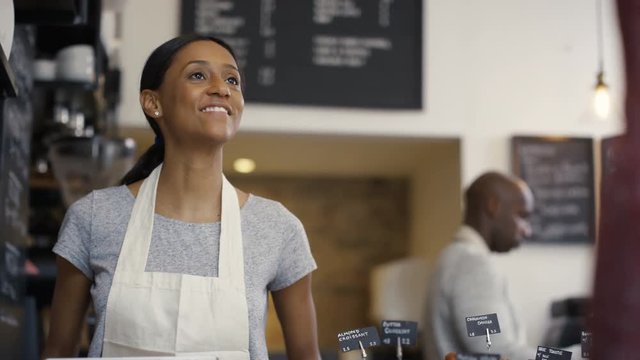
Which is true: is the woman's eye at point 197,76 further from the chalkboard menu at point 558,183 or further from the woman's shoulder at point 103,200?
the chalkboard menu at point 558,183

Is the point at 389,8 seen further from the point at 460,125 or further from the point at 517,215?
the point at 517,215

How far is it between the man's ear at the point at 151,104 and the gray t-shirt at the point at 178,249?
0.45 ft

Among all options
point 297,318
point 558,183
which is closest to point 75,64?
point 297,318

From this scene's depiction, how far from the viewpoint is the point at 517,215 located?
2.52 metres

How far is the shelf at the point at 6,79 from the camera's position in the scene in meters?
1.52

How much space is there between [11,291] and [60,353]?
96 cm

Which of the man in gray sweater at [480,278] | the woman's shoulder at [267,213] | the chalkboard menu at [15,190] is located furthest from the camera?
the chalkboard menu at [15,190]

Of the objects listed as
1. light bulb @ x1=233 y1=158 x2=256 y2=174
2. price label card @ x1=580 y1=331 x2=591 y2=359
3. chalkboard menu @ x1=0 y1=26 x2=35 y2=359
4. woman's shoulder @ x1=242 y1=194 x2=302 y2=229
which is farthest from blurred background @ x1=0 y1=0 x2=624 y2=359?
price label card @ x1=580 y1=331 x2=591 y2=359

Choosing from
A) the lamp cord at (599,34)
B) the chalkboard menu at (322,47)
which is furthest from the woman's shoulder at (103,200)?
the lamp cord at (599,34)

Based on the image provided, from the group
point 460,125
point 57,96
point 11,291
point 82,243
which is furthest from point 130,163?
point 82,243

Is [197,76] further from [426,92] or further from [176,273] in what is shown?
[426,92]

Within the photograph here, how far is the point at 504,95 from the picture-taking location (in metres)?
3.96

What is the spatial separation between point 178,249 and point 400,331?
37cm

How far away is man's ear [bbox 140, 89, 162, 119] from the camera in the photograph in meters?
1.52
